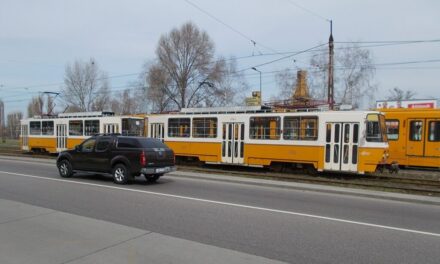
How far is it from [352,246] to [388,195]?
6081mm

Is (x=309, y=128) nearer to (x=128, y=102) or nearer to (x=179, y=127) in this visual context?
(x=179, y=127)

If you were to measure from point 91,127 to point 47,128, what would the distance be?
17.0 ft

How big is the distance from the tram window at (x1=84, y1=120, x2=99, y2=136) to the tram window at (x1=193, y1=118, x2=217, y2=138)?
29.7 ft

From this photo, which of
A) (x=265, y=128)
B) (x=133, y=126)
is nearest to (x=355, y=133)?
(x=265, y=128)

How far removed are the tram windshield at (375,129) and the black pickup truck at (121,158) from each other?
791 cm

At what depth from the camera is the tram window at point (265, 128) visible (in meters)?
18.0

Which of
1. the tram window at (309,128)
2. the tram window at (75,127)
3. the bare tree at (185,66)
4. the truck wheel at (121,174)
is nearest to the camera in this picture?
the truck wheel at (121,174)

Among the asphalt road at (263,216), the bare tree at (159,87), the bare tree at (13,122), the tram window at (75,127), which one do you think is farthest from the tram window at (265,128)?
the bare tree at (13,122)

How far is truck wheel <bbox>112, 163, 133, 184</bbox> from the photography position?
1312 cm

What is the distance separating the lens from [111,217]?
26.2ft

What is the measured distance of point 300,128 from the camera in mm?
17328

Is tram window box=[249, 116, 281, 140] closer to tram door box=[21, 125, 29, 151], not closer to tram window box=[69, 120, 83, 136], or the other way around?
tram window box=[69, 120, 83, 136]

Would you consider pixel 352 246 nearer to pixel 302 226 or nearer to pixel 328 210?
pixel 302 226

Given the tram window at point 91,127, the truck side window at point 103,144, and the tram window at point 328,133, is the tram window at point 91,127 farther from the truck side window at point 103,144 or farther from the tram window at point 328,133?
the tram window at point 328,133
